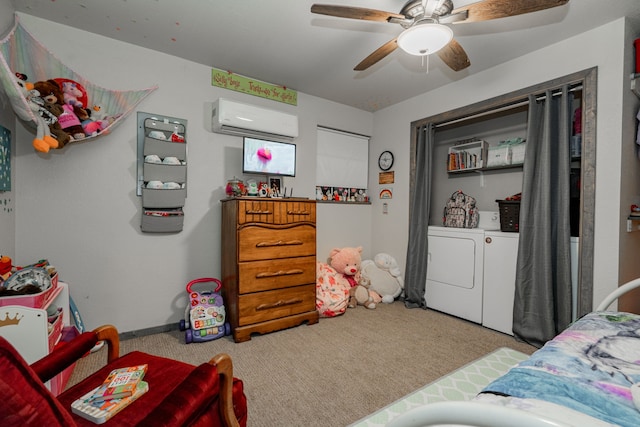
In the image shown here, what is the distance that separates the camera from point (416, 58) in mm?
2684

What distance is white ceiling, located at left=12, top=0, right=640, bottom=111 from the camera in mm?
2023

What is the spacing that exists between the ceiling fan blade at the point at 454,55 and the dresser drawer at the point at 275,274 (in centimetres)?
200

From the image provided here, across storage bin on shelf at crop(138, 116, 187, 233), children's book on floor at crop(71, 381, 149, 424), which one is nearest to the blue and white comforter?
children's book on floor at crop(71, 381, 149, 424)

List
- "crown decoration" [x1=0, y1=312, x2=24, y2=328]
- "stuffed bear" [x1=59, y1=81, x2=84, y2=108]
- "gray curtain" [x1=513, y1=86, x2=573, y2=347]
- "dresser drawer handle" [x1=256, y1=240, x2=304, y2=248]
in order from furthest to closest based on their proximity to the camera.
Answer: "dresser drawer handle" [x1=256, y1=240, x2=304, y2=248] → "gray curtain" [x1=513, y1=86, x2=573, y2=347] → "stuffed bear" [x1=59, y1=81, x2=84, y2=108] → "crown decoration" [x1=0, y1=312, x2=24, y2=328]

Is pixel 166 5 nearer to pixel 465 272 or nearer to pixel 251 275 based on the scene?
pixel 251 275

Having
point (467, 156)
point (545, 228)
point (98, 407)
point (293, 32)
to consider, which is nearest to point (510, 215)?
point (545, 228)

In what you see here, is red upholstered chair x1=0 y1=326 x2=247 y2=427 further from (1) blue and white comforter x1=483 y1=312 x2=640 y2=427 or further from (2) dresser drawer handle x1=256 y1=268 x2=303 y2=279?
(2) dresser drawer handle x1=256 y1=268 x2=303 y2=279

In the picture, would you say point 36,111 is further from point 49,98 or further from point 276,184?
point 276,184

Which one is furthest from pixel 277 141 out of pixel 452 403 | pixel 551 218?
pixel 452 403

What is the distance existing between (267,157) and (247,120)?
0.40 m

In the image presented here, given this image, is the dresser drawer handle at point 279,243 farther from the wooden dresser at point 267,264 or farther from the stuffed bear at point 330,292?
the stuffed bear at point 330,292

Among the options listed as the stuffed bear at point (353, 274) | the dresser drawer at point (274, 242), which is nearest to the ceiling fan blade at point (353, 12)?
the dresser drawer at point (274, 242)

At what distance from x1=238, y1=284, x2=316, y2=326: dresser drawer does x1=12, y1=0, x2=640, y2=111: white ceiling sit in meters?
2.16

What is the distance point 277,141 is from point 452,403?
2940 millimetres
